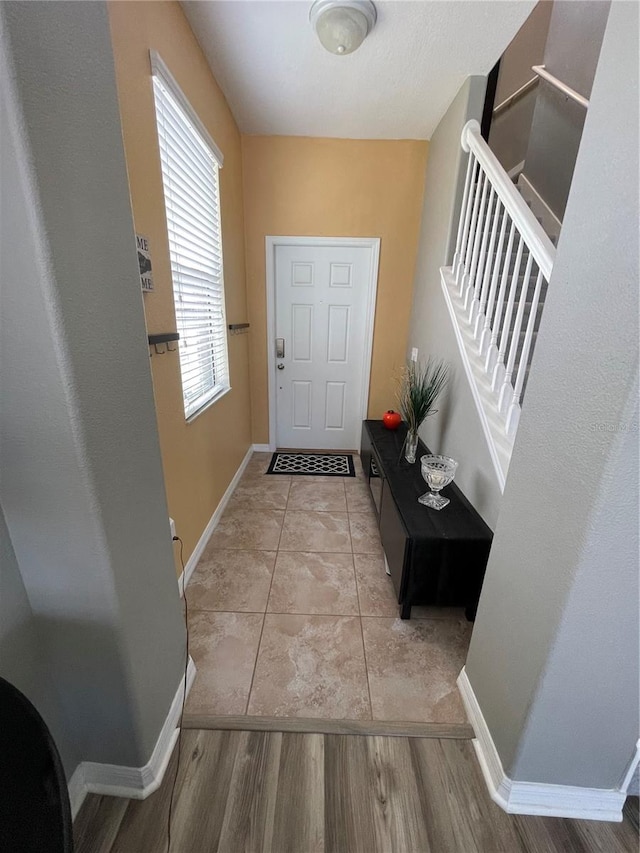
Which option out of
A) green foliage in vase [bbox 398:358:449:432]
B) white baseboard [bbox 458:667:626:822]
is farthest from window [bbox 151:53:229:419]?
white baseboard [bbox 458:667:626:822]

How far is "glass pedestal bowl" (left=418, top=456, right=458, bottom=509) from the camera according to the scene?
1670 millimetres

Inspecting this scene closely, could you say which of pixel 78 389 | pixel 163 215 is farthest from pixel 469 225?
pixel 78 389

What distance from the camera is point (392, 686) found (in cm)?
132

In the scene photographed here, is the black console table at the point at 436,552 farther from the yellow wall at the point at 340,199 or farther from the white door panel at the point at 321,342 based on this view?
the yellow wall at the point at 340,199

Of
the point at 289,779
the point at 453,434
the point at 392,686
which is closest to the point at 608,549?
the point at 392,686

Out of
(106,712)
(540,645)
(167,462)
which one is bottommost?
(106,712)

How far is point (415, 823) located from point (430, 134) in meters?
3.83

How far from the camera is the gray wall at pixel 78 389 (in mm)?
581

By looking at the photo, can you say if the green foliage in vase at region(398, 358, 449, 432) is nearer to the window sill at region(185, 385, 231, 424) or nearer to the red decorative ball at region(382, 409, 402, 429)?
the red decorative ball at region(382, 409, 402, 429)

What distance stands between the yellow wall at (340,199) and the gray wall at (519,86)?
98 cm

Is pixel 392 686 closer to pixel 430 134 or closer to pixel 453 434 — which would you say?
pixel 453 434

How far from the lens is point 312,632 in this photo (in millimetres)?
1532

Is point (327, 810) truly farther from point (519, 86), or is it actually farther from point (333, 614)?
point (519, 86)

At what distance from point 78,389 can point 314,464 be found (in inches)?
104
